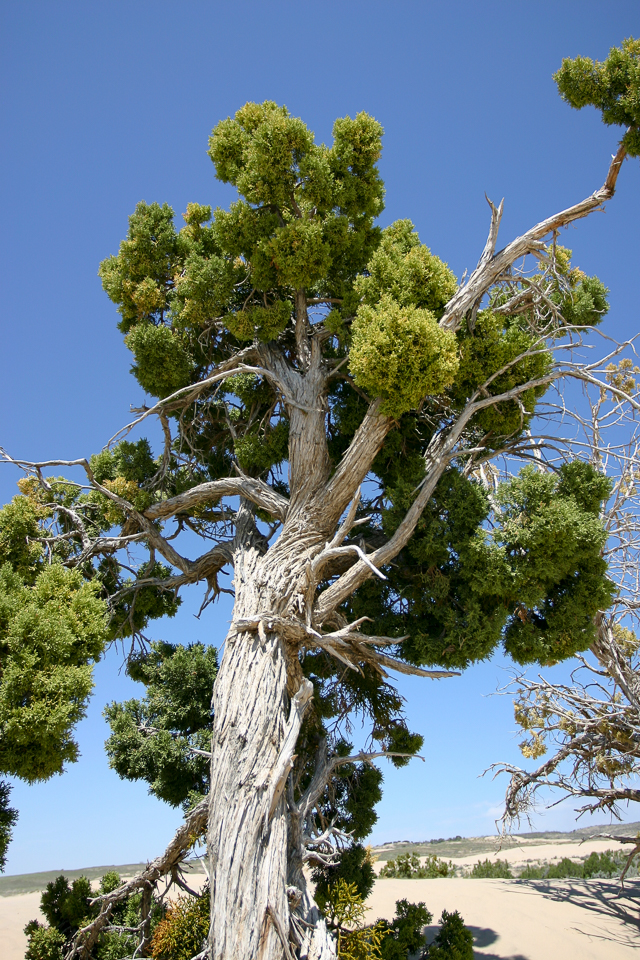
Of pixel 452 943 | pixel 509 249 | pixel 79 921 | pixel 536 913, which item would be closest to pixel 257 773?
pixel 452 943

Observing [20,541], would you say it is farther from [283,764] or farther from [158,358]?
[283,764]

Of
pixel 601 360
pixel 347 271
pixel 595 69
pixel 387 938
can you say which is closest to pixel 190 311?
pixel 347 271

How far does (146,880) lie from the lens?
9211mm

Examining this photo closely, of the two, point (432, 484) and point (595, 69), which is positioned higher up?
point (595, 69)

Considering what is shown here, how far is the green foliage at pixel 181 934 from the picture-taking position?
8023 millimetres

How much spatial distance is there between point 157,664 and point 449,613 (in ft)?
16.6

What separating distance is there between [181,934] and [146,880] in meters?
1.32

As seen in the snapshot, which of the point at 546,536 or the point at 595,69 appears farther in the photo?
the point at 595,69

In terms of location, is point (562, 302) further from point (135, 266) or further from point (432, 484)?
point (135, 266)

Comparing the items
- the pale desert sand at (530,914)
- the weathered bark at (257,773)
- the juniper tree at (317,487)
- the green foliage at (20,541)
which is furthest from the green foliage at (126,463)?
the pale desert sand at (530,914)

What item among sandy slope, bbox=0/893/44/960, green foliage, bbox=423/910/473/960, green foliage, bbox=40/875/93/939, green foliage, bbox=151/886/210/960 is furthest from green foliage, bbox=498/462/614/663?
sandy slope, bbox=0/893/44/960

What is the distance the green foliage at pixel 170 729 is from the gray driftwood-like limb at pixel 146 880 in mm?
429

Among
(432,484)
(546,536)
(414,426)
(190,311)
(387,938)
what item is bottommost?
(387,938)

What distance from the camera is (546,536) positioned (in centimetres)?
766
